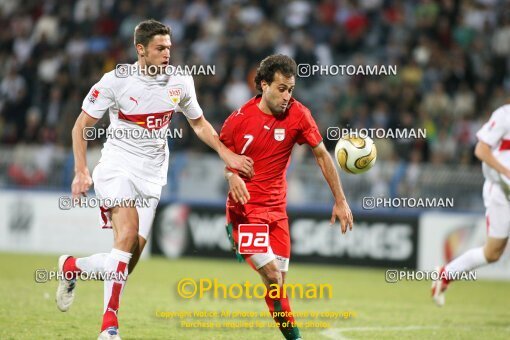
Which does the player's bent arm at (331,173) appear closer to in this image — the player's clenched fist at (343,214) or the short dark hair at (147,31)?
the player's clenched fist at (343,214)

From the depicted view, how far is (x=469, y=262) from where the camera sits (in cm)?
1028

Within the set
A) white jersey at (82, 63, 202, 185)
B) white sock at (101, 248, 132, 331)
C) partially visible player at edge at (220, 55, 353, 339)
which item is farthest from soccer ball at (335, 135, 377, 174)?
white sock at (101, 248, 132, 331)

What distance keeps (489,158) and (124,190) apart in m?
4.26

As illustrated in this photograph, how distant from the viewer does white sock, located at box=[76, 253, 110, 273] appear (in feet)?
26.3

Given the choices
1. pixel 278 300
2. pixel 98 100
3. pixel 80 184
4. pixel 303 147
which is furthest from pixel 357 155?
pixel 303 147

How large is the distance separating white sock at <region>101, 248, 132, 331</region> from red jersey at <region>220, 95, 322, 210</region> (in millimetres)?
1138

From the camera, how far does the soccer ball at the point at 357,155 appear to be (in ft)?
25.8

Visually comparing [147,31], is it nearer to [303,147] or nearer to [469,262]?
[469,262]

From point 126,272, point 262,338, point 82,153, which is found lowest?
point 262,338

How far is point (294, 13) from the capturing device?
20750mm

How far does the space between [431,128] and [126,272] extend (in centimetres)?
1119

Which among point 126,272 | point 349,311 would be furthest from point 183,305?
point 126,272

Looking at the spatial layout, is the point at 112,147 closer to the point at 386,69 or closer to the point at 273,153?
the point at 273,153

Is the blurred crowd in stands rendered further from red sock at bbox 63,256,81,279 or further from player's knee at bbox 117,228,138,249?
player's knee at bbox 117,228,138,249
